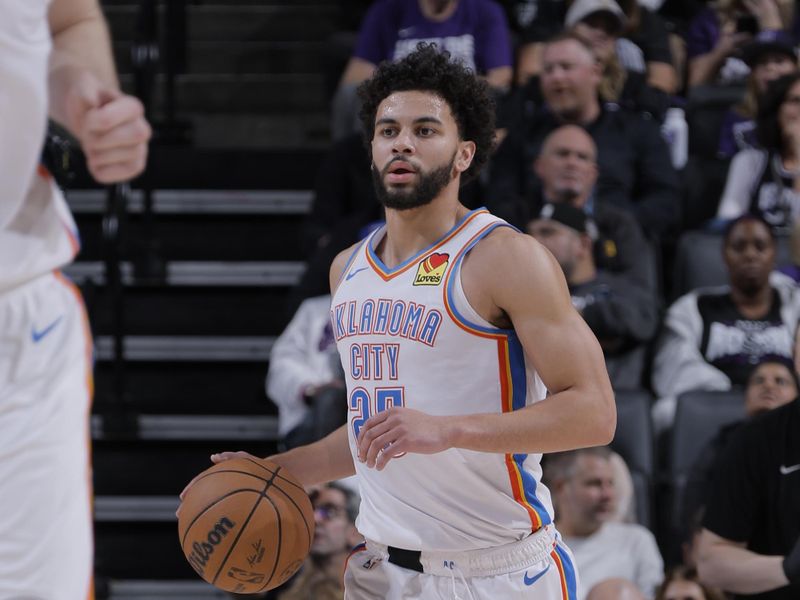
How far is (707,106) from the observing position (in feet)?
26.9

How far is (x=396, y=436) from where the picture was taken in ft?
9.19

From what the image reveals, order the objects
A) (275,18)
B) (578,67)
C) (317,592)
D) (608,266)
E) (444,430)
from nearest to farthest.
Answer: (444,430) → (317,592) → (608,266) → (578,67) → (275,18)

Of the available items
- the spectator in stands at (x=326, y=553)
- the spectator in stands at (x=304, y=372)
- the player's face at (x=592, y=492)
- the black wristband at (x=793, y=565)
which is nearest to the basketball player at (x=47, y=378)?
the black wristband at (x=793, y=565)

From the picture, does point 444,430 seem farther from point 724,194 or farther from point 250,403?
point 724,194

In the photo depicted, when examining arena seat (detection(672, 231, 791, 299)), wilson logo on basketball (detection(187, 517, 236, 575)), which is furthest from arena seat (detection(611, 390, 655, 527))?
wilson logo on basketball (detection(187, 517, 236, 575))

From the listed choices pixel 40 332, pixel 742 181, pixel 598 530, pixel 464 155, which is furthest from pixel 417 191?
pixel 742 181

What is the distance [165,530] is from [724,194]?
3.53m

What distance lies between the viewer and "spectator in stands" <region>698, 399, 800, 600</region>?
4363mm

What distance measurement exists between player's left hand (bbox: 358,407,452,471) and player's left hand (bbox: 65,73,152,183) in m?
0.87

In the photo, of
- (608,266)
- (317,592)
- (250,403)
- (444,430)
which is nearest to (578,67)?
(608,266)

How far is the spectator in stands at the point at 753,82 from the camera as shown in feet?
25.0

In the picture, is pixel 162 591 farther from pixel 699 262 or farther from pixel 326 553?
pixel 699 262

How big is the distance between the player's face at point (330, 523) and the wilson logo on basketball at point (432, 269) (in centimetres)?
221

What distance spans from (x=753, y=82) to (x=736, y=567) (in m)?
4.00
